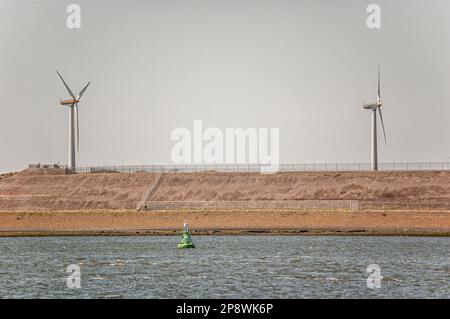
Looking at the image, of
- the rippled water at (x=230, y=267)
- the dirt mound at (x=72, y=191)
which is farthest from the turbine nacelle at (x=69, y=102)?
the rippled water at (x=230, y=267)

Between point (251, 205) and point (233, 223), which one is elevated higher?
point (251, 205)

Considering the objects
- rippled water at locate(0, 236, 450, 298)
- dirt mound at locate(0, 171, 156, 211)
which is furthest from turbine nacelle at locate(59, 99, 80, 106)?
rippled water at locate(0, 236, 450, 298)

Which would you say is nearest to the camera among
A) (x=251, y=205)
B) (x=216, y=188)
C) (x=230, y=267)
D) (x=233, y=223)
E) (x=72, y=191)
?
(x=230, y=267)

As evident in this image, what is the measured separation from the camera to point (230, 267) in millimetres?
80625

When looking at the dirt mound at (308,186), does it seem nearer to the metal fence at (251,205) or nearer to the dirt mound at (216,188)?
the dirt mound at (216,188)

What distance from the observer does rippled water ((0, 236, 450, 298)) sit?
6419cm

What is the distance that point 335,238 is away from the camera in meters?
121

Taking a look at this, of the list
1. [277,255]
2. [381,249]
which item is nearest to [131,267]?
[277,255]

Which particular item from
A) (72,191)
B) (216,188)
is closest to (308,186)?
(216,188)

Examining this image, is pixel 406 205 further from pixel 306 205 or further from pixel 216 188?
pixel 216 188

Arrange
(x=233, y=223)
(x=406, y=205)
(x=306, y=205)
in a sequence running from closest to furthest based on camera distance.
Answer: (x=233, y=223) → (x=406, y=205) → (x=306, y=205)
